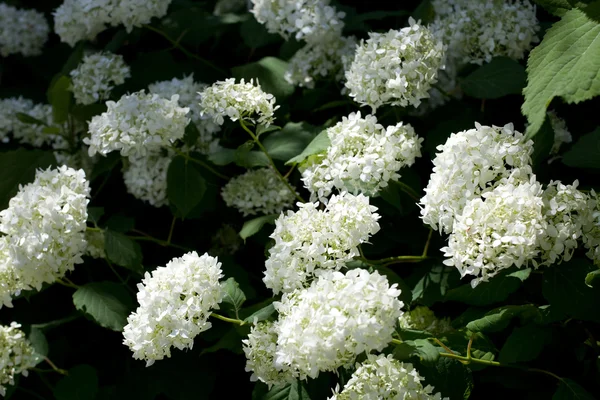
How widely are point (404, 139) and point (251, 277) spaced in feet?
2.55

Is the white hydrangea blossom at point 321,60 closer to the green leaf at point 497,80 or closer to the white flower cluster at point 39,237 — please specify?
the green leaf at point 497,80

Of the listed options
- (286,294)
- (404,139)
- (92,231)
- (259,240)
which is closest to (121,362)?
(92,231)

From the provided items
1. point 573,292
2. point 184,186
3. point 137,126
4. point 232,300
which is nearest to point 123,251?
point 184,186

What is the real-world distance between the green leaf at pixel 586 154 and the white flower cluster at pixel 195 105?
1128mm

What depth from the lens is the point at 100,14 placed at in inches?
102

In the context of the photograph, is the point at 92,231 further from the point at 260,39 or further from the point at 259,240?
the point at 260,39

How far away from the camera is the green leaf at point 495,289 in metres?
1.59

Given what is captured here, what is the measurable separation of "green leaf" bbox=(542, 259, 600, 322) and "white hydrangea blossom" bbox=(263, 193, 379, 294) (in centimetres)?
41

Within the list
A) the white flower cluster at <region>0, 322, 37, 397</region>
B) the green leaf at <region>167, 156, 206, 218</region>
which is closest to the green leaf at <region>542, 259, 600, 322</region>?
the green leaf at <region>167, 156, 206, 218</region>

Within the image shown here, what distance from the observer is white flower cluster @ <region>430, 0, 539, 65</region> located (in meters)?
2.14

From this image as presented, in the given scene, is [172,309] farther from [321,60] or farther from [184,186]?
[321,60]

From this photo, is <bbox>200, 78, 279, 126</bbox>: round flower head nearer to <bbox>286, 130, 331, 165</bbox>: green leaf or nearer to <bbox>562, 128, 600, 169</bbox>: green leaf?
<bbox>286, 130, 331, 165</bbox>: green leaf

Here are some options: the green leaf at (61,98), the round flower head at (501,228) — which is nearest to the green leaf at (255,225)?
the round flower head at (501,228)

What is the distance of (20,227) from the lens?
191 centimetres
